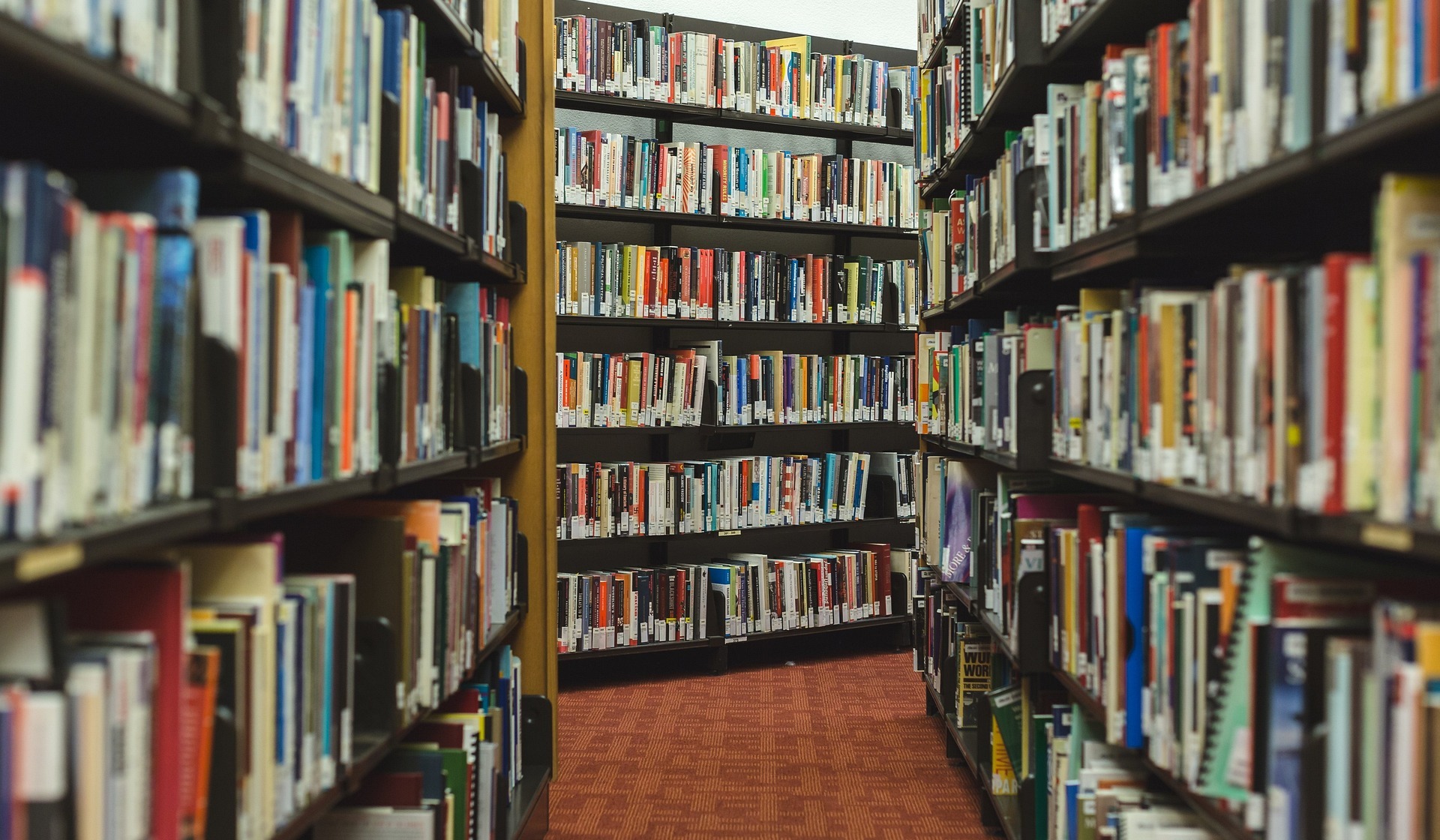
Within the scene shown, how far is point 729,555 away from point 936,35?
7.75 ft

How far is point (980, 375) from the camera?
288cm

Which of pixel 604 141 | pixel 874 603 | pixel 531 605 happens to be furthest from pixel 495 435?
pixel 874 603

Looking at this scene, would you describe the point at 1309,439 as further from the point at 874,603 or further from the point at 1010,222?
the point at 874,603

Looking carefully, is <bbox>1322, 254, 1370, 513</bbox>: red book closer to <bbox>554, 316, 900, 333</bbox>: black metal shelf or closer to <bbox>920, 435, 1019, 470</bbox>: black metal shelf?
<bbox>920, 435, 1019, 470</bbox>: black metal shelf

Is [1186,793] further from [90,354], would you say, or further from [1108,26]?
[90,354]

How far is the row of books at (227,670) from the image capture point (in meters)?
0.88

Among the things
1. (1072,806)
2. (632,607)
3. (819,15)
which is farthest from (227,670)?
(819,15)

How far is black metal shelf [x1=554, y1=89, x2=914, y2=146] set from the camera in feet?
14.9

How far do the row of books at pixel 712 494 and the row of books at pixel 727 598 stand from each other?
175 millimetres

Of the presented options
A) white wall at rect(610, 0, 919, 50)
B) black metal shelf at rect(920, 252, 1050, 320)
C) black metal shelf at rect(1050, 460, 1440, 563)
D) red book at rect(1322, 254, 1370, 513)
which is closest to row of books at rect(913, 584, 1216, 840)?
black metal shelf at rect(1050, 460, 1440, 563)

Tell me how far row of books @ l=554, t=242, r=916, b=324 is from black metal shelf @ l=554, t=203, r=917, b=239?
0.11m

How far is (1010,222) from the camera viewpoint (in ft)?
8.13

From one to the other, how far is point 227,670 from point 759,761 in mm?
2540

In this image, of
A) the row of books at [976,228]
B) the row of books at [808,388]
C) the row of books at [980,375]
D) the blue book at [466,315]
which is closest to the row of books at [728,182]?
the row of books at [808,388]
